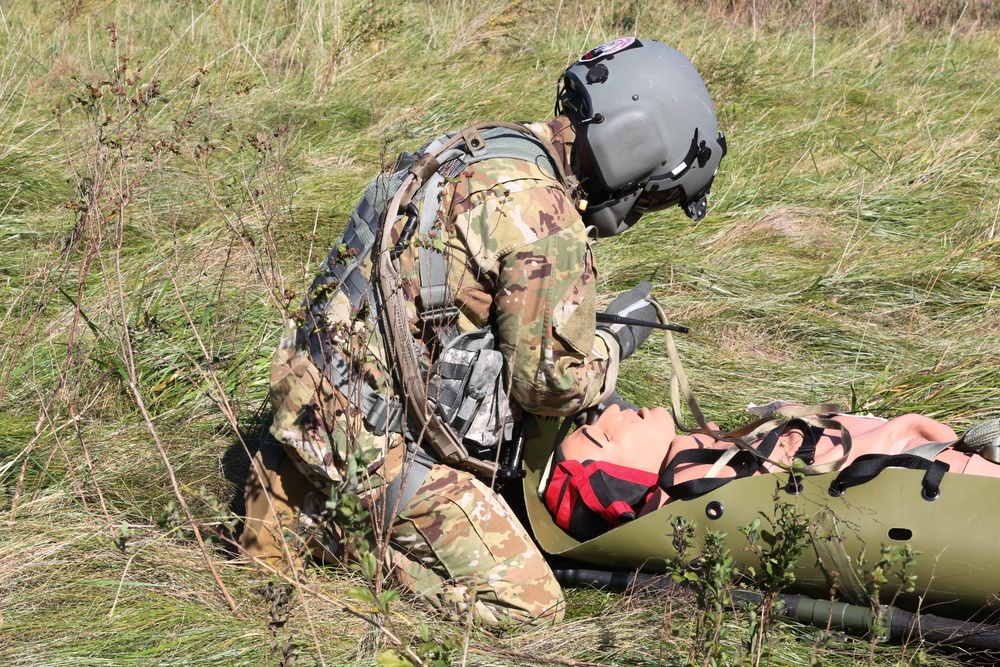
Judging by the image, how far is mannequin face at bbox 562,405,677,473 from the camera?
323cm

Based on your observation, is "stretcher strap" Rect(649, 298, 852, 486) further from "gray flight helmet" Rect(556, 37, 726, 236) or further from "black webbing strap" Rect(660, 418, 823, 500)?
"gray flight helmet" Rect(556, 37, 726, 236)

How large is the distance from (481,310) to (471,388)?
9.5 inches

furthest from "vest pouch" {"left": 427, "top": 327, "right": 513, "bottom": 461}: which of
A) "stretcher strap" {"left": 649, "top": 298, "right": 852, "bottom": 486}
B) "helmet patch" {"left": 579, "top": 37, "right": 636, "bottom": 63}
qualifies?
"helmet patch" {"left": 579, "top": 37, "right": 636, "bottom": 63}

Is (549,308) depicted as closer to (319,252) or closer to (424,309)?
(424,309)

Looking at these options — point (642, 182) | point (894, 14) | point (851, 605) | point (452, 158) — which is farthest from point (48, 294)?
point (894, 14)

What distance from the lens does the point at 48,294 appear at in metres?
3.98

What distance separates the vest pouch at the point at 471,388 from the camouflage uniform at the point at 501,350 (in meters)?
0.05

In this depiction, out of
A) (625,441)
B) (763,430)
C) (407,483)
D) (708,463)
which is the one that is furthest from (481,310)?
(763,430)

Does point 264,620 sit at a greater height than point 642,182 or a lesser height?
lesser

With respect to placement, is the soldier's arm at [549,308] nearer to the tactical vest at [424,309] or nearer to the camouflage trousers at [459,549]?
the tactical vest at [424,309]

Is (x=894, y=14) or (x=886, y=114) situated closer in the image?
(x=886, y=114)

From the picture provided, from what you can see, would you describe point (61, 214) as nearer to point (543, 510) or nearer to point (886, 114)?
point (543, 510)

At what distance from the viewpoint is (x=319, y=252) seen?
4930 mm

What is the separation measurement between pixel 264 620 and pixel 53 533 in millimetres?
826
